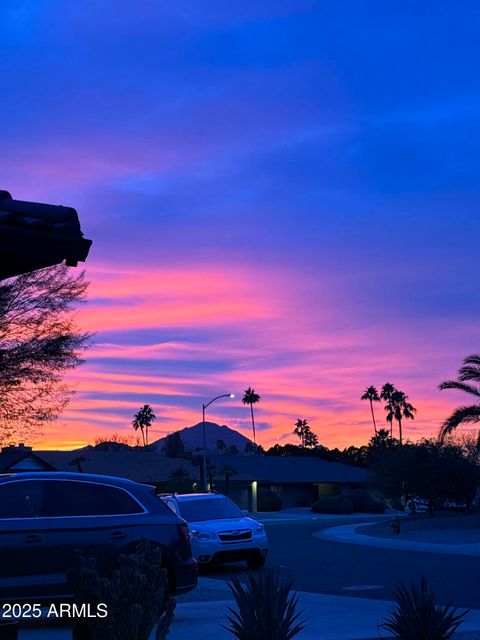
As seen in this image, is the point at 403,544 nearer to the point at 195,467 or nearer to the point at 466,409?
the point at 466,409

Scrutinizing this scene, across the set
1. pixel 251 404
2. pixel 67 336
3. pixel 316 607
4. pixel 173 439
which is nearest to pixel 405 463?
pixel 67 336

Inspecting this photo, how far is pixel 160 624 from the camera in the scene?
666cm

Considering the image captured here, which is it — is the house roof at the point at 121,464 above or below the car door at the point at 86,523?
above

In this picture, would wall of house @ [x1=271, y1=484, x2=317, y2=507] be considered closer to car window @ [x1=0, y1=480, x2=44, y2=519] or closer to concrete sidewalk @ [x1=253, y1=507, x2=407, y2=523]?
concrete sidewalk @ [x1=253, y1=507, x2=407, y2=523]

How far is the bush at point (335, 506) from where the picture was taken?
80.4 metres

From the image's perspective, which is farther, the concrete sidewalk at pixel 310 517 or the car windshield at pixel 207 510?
the concrete sidewalk at pixel 310 517

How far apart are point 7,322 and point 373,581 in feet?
37.5

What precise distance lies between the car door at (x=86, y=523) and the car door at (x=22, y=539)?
10 centimetres

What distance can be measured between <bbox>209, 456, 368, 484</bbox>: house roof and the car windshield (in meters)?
73.4

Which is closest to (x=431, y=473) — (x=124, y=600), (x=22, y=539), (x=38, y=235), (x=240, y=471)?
(x=22, y=539)

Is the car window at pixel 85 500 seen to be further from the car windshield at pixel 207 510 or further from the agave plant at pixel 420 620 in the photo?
the car windshield at pixel 207 510

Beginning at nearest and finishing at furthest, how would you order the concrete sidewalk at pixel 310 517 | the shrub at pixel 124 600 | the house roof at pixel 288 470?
the shrub at pixel 124 600
the concrete sidewalk at pixel 310 517
the house roof at pixel 288 470

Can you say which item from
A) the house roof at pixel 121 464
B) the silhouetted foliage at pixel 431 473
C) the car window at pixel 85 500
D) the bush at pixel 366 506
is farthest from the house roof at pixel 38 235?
the bush at pixel 366 506

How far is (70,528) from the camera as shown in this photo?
12.1 metres
